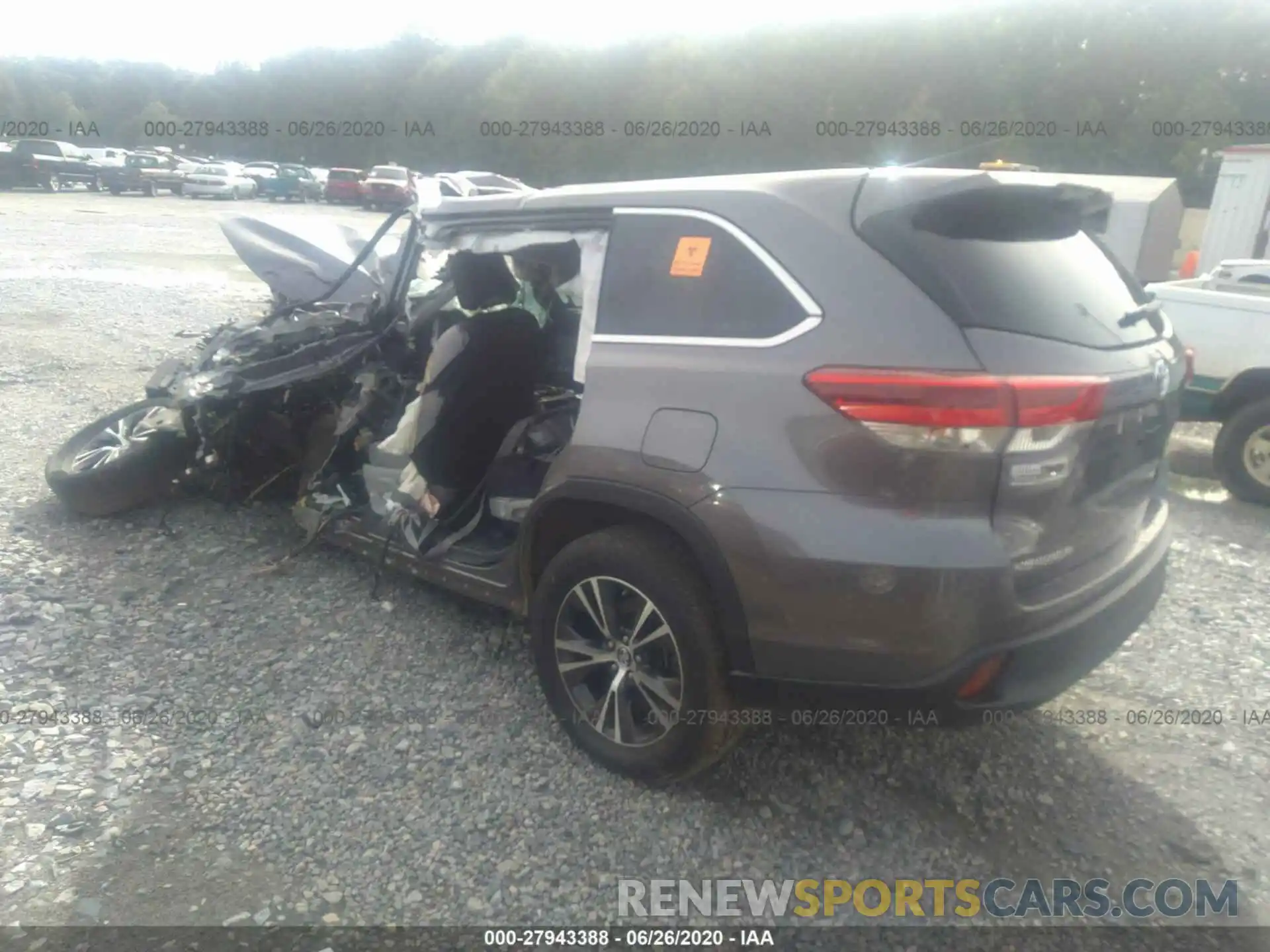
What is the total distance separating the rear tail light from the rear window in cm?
18

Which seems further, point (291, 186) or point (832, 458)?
point (291, 186)

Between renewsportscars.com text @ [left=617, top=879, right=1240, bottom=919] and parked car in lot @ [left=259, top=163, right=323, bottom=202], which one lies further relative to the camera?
parked car in lot @ [left=259, top=163, right=323, bottom=202]

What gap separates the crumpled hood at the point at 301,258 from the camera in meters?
5.50

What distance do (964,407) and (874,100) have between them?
3037cm

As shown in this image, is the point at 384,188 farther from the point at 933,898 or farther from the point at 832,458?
the point at 933,898

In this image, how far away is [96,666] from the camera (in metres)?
3.62

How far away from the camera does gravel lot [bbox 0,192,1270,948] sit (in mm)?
2662

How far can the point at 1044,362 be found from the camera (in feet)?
7.77

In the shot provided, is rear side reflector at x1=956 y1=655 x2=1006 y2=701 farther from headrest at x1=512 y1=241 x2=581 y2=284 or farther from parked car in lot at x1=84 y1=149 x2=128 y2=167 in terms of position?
parked car in lot at x1=84 y1=149 x2=128 y2=167

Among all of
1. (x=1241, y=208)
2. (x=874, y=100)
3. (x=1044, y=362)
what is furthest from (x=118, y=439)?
(x=874, y=100)

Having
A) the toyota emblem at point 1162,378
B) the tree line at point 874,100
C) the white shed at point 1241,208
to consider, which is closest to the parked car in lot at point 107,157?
the tree line at point 874,100

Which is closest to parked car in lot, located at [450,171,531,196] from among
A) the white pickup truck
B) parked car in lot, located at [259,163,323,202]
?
the white pickup truck

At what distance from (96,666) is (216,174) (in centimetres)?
3358

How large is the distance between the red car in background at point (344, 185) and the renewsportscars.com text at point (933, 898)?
34604 mm
